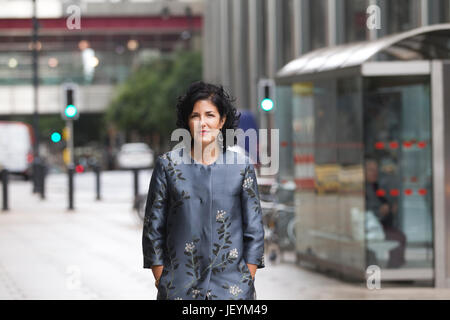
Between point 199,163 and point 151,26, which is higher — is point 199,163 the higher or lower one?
the lower one

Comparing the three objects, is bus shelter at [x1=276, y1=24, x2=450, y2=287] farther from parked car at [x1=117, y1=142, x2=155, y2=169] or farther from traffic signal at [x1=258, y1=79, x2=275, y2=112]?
parked car at [x1=117, y1=142, x2=155, y2=169]

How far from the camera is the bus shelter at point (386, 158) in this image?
395 inches

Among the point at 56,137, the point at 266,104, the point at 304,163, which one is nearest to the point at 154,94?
the point at 56,137

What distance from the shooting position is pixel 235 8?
3647cm

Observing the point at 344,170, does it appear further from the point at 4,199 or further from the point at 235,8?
the point at 235,8

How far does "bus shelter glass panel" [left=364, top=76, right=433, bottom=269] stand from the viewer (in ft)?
33.9

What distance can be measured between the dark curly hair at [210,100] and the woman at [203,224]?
0.36 feet

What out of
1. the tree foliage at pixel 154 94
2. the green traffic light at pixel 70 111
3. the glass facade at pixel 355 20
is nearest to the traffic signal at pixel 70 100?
the green traffic light at pixel 70 111

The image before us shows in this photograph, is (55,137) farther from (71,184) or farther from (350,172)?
(350,172)

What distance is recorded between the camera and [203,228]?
4.50 meters

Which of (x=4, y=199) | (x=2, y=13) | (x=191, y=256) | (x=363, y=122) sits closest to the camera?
(x=191, y=256)
